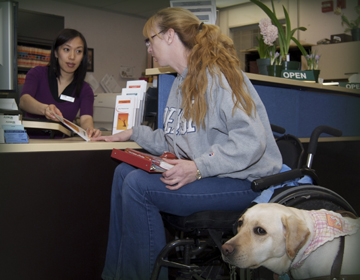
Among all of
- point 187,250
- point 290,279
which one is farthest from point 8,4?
point 290,279

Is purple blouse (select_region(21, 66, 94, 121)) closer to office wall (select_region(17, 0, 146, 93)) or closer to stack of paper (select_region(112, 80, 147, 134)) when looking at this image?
stack of paper (select_region(112, 80, 147, 134))

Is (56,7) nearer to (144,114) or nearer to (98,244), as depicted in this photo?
(144,114)

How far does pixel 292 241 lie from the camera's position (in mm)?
924

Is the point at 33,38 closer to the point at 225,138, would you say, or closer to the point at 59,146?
the point at 59,146

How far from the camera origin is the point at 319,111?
7.58ft

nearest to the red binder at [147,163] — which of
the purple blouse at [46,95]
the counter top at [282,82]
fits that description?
the counter top at [282,82]

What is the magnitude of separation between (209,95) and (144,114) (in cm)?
63

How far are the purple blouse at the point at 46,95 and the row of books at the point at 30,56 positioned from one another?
2.60m

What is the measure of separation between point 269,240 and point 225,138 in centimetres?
38

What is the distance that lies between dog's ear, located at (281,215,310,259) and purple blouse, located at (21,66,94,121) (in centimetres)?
156

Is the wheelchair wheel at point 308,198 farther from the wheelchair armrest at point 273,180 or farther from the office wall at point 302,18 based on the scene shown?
the office wall at point 302,18

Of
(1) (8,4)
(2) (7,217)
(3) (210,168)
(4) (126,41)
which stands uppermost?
(4) (126,41)

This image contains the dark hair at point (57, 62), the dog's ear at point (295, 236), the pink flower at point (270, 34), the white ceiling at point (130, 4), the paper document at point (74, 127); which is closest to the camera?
the dog's ear at point (295, 236)

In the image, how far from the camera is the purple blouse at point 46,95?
2.07 meters
